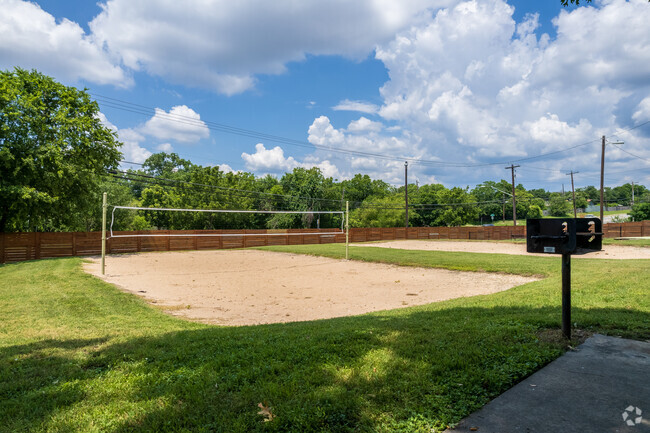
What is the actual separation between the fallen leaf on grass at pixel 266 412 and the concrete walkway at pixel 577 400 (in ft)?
3.91

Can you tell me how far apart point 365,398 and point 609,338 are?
124 inches

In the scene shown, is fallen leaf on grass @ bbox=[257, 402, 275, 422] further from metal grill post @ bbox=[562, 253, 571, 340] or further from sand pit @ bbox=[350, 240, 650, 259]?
sand pit @ bbox=[350, 240, 650, 259]

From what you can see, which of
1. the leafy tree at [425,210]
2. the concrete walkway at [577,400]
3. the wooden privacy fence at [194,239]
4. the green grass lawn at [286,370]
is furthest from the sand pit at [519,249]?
the leafy tree at [425,210]

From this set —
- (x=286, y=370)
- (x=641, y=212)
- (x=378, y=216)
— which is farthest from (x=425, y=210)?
(x=286, y=370)

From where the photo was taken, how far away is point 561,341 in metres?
3.96

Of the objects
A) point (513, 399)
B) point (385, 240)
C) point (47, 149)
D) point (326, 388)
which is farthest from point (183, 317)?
point (385, 240)

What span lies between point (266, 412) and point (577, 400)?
2.26 m

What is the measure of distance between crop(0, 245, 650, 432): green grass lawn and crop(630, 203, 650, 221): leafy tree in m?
98.3

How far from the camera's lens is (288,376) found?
319cm

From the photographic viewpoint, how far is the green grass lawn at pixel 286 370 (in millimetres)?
2600

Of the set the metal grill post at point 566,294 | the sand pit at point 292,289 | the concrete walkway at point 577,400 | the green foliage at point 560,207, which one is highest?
the green foliage at point 560,207

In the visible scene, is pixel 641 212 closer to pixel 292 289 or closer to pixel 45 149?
pixel 292 289

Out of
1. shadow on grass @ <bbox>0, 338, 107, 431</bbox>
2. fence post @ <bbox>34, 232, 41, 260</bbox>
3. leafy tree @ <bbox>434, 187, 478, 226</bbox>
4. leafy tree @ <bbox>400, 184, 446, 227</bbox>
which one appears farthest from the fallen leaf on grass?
leafy tree @ <bbox>434, 187, 478, 226</bbox>

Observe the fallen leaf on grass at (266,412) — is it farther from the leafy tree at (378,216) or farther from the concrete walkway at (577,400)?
the leafy tree at (378,216)
